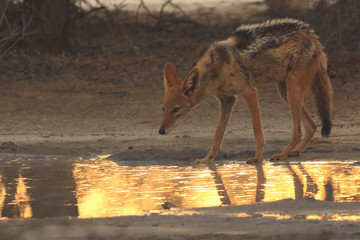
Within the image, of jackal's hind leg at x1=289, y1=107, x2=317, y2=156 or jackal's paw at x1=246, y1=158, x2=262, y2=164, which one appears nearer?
jackal's paw at x1=246, y1=158, x2=262, y2=164

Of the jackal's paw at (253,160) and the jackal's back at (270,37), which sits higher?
the jackal's back at (270,37)

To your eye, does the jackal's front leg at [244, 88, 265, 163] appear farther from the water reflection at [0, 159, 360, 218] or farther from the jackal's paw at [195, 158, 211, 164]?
the jackal's paw at [195, 158, 211, 164]

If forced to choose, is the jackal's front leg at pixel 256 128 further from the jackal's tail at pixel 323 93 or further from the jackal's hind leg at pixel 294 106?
the jackal's tail at pixel 323 93

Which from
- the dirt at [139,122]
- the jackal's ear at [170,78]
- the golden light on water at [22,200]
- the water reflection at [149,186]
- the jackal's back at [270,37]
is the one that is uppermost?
the jackal's back at [270,37]

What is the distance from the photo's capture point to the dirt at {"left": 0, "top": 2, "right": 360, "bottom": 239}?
546cm

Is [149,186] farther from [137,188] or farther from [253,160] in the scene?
[253,160]

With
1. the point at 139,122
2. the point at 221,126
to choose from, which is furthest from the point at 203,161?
the point at 139,122

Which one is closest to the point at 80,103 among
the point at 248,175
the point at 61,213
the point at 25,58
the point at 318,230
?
the point at 25,58

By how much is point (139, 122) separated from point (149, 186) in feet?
15.4

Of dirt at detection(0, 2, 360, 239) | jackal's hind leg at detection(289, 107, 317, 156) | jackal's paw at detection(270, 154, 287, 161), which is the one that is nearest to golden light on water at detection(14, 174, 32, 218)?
dirt at detection(0, 2, 360, 239)

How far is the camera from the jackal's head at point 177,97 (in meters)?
8.51

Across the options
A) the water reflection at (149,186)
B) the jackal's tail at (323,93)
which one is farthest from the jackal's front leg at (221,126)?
the jackal's tail at (323,93)

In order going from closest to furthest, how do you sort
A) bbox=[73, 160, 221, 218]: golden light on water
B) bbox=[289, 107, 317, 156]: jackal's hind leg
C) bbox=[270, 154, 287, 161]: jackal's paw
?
bbox=[73, 160, 221, 218]: golden light on water → bbox=[270, 154, 287, 161]: jackal's paw → bbox=[289, 107, 317, 156]: jackal's hind leg

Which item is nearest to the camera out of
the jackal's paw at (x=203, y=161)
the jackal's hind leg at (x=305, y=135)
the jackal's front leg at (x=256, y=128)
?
the jackal's front leg at (x=256, y=128)
